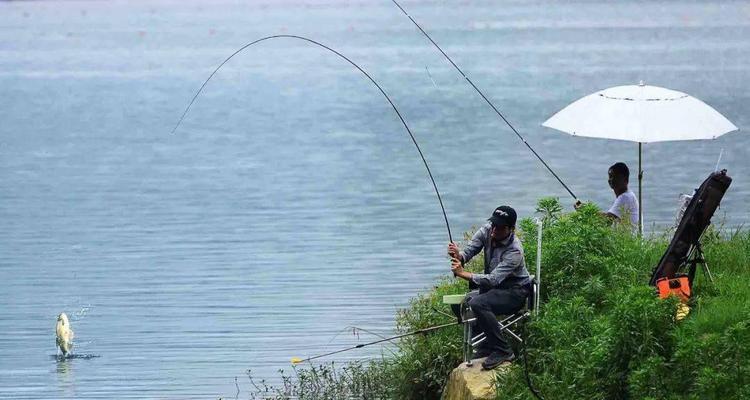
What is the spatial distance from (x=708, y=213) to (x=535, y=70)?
50.8 metres

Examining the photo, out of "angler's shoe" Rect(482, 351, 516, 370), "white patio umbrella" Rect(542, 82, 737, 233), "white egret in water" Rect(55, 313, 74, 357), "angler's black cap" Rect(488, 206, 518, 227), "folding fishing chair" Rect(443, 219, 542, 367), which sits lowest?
"white egret in water" Rect(55, 313, 74, 357)

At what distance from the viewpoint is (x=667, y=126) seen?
41.5 ft

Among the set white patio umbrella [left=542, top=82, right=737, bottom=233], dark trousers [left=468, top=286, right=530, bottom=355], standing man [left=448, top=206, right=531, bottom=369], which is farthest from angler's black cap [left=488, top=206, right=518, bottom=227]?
white patio umbrella [left=542, top=82, right=737, bottom=233]

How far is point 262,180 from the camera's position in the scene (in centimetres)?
3167

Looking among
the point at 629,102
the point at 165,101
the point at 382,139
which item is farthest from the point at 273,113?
the point at 629,102

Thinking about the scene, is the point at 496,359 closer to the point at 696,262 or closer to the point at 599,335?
the point at 599,335

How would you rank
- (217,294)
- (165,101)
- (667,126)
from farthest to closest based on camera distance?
(165,101), (217,294), (667,126)

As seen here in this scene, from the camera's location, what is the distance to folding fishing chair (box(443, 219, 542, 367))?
10.3 metres

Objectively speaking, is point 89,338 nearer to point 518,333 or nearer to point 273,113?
point 518,333

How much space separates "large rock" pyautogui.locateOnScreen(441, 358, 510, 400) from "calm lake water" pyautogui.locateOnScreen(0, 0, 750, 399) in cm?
374

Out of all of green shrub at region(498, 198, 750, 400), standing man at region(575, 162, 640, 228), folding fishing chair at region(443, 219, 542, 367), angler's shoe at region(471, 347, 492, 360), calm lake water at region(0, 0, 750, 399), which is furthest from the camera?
calm lake water at region(0, 0, 750, 399)

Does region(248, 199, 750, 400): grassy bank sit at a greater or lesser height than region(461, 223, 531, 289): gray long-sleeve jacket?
lesser

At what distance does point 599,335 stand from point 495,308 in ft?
2.62

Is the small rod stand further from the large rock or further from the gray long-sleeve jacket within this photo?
the large rock
